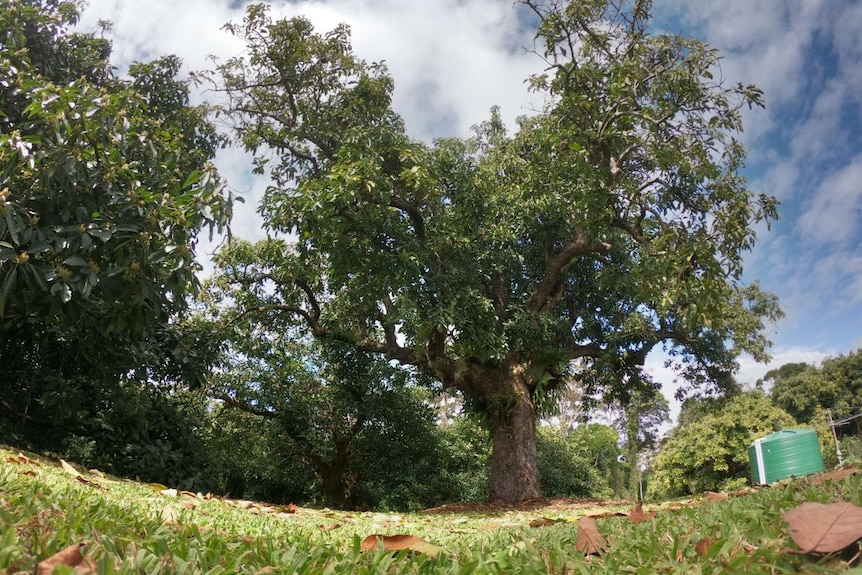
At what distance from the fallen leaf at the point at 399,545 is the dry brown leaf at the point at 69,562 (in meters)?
0.77

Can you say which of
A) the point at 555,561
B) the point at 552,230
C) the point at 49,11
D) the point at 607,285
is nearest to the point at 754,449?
the point at 607,285

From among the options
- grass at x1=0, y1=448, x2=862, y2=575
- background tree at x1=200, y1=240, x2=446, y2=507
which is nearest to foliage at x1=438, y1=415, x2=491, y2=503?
background tree at x1=200, y1=240, x2=446, y2=507

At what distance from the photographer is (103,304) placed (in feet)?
18.0

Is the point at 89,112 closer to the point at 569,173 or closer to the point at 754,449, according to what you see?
the point at 569,173

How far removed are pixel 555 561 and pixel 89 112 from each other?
4546mm

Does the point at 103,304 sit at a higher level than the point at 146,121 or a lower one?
lower

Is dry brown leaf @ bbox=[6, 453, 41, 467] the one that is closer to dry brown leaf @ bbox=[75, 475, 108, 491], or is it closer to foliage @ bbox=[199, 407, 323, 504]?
dry brown leaf @ bbox=[75, 475, 108, 491]

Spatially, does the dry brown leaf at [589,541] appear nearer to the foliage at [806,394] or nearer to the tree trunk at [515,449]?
the tree trunk at [515,449]

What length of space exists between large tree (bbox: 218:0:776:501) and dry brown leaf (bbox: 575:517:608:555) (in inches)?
202

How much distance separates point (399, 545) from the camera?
1.76 m

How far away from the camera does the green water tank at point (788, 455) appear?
825 centimetres

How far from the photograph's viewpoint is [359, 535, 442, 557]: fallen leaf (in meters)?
1.68

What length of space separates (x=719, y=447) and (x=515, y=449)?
17089mm

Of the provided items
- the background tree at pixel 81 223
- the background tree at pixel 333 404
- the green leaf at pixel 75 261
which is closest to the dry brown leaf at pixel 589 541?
the background tree at pixel 81 223
